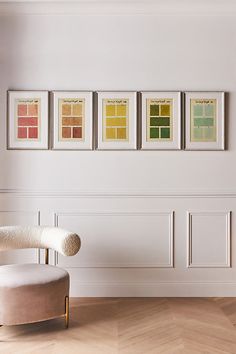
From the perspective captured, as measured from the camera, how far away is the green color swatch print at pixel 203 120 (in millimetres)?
3980

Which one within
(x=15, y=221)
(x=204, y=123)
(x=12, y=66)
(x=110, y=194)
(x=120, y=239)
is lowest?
(x=120, y=239)

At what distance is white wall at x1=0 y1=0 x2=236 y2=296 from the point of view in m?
4.00

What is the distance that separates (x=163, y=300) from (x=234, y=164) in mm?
1407

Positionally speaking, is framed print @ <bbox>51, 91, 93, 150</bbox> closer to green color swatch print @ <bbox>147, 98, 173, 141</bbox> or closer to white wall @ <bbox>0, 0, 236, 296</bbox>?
white wall @ <bbox>0, 0, 236, 296</bbox>

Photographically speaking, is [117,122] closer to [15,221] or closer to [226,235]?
[15,221]

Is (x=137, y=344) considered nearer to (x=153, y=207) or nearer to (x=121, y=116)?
(x=153, y=207)

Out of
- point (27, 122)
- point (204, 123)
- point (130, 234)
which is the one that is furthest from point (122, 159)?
point (27, 122)

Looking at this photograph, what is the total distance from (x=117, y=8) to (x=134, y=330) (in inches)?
111

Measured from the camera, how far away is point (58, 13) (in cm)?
399

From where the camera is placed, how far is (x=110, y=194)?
4.00 meters

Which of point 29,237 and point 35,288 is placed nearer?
point 35,288

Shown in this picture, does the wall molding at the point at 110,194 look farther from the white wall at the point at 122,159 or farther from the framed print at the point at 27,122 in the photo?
the framed print at the point at 27,122

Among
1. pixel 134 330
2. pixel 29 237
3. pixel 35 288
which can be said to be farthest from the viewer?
pixel 29 237

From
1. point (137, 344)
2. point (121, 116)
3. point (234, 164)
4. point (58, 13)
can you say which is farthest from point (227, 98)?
point (137, 344)
